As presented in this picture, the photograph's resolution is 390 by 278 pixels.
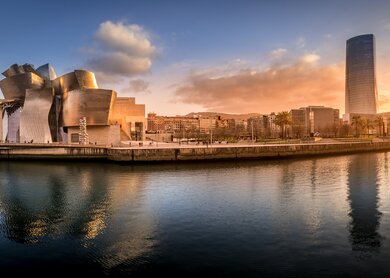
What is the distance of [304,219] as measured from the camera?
46.6 ft

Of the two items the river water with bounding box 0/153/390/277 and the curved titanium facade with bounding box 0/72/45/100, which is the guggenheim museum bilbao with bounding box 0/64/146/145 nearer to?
the curved titanium facade with bounding box 0/72/45/100

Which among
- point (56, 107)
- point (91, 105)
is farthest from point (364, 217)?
point (56, 107)

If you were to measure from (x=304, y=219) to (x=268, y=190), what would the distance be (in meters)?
7.48

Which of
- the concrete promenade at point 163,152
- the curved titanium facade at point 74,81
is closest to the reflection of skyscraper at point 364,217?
the concrete promenade at point 163,152

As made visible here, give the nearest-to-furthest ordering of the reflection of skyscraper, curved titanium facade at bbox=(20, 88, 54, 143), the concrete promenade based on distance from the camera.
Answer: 1. the reflection of skyscraper
2. the concrete promenade
3. curved titanium facade at bbox=(20, 88, 54, 143)

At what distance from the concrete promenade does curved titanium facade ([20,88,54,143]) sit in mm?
9223

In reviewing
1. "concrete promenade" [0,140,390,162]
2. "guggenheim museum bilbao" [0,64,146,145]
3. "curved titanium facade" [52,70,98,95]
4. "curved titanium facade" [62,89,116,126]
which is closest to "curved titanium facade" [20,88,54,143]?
"guggenheim museum bilbao" [0,64,146,145]

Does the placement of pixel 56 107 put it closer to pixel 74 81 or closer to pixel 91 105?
pixel 74 81

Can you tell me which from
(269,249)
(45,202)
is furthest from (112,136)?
(269,249)

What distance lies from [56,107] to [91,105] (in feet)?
31.1

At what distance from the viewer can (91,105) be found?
2437 inches

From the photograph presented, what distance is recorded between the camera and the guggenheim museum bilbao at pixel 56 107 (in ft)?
204

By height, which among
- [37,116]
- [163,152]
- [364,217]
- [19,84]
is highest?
[19,84]

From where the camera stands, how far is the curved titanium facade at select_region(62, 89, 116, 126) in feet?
202
